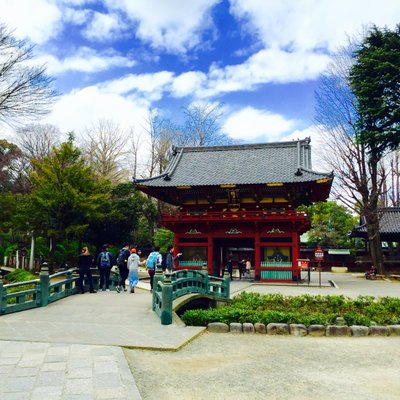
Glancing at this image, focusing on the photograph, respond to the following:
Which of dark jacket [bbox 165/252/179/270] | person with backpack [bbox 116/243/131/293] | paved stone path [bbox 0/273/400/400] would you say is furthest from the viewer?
dark jacket [bbox 165/252/179/270]

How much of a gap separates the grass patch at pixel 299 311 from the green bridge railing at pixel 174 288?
0.83 meters

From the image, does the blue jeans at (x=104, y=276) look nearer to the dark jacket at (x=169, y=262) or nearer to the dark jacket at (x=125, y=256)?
the dark jacket at (x=125, y=256)

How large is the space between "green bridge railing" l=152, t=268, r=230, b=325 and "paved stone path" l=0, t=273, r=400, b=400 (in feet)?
1.04

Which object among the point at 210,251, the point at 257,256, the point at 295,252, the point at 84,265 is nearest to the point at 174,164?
the point at 210,251

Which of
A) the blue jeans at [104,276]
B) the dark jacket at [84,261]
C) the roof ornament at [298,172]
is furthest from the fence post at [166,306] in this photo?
the roof ornament at [298,172]

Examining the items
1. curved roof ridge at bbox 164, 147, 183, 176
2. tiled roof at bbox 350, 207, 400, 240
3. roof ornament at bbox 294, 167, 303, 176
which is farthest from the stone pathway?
tiled roof at bbox 350, 207, 400, 240

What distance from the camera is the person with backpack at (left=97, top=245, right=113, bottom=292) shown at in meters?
14.2

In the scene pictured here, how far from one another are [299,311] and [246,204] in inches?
555

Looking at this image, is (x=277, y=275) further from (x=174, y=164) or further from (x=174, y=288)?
(x=174, y=288)

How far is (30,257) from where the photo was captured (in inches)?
1150

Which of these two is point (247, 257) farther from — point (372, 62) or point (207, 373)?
point (207, 373)

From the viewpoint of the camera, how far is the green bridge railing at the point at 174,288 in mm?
9398

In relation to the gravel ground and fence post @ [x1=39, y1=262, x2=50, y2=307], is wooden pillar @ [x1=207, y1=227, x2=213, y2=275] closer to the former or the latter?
fence post @ [x1=39, y1=262, x2=50, y2=307]

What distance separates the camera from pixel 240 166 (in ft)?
93.1
